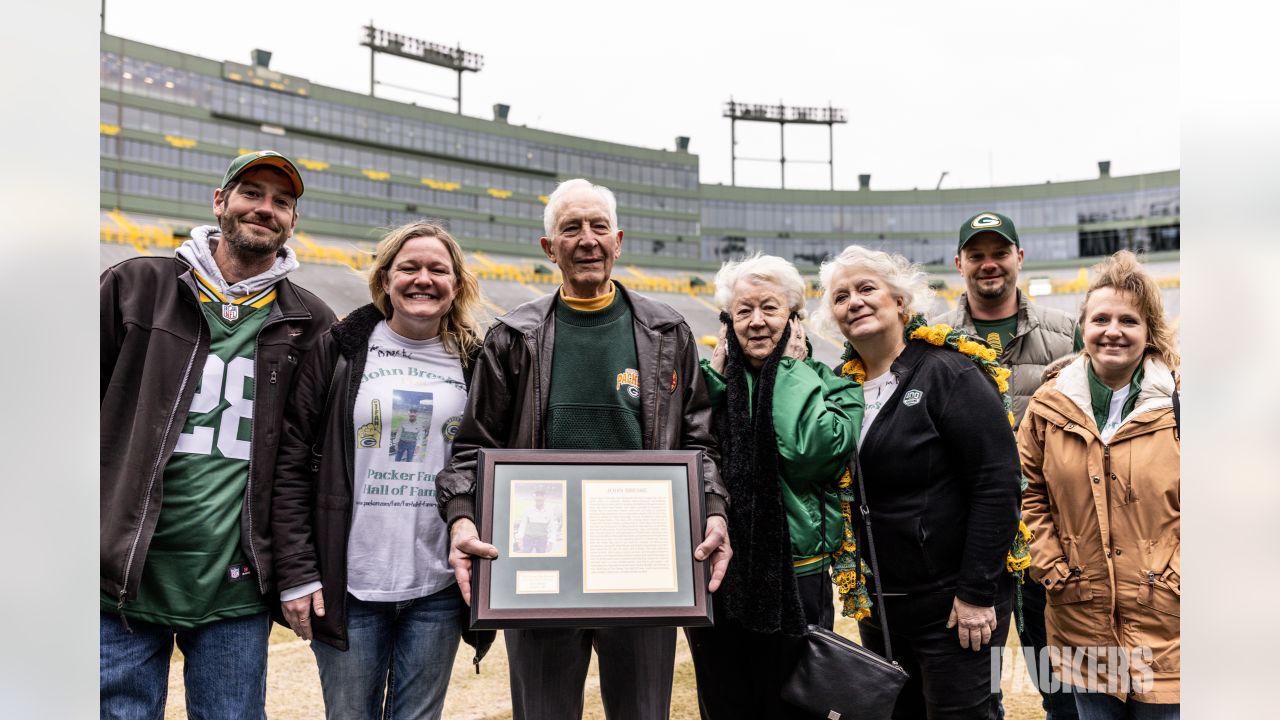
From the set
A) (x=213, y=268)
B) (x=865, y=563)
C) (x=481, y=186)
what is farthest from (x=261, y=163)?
(x=481, y=186)

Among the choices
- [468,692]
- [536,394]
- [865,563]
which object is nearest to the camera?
[536,394]

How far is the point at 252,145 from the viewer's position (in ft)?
166

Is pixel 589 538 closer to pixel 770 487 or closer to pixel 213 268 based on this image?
pixel 770 487

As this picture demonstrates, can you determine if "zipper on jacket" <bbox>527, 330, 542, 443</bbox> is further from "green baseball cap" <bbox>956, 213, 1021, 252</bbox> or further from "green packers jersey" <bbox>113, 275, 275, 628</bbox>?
"green baseball cap" <bbox>956, 213, 1021, 252</bbox>

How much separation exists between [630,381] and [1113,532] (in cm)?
165

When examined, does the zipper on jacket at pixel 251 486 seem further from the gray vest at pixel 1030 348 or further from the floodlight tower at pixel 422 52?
the floodlight tower at pixel 422 52

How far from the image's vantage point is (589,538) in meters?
2.58

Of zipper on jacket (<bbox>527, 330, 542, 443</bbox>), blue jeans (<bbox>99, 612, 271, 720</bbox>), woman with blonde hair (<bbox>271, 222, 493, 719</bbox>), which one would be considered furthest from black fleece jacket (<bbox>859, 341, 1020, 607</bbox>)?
blue jeans (<bbox>99, 612, 271, 720</bbox>)

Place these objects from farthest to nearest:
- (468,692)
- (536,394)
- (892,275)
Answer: (468,692)
(892,275)
(536,394)

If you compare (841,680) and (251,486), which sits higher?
(251,486)

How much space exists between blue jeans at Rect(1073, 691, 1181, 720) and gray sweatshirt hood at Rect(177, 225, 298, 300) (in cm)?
291

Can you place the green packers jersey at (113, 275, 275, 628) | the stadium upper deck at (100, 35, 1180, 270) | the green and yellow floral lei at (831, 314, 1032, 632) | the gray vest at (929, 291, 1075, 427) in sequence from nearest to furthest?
the green packers jersey at (113, 275, 275, 628), the green and yellow floral lei at (831, 314, 1032, 632), the gray vest at (929, 291, 1075, 427), the stadium upper deck at (100, 35, 1180, 270)

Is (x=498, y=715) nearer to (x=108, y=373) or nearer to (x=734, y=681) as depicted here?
(x=734, y=681)

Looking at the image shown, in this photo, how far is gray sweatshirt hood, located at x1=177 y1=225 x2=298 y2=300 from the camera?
2.73 metres
